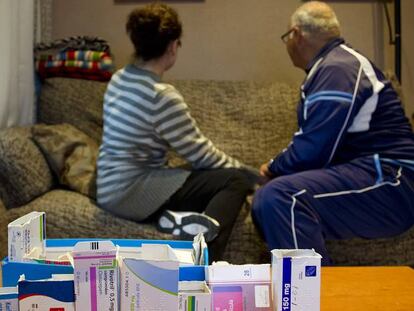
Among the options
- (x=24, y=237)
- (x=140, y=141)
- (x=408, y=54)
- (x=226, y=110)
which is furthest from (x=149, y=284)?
(x=408, y=54)

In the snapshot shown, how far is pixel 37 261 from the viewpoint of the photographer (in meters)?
1.03

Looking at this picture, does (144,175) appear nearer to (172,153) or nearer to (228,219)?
(228,219)

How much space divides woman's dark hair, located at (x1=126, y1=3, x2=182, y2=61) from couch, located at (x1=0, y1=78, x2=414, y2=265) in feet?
1.99

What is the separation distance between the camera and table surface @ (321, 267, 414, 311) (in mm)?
1281

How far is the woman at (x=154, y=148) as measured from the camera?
229 centimetres

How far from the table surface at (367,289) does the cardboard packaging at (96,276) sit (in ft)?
1.74

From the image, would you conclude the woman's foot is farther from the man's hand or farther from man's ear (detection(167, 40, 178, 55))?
man's ear (detection(167, 40, 178, 55))

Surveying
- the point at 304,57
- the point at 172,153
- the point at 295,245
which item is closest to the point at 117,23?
the point at 172,153

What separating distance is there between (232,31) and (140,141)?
1.19 meters

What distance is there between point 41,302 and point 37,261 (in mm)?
143

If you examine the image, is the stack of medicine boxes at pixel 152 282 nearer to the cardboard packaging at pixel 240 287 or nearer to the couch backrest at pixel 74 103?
the cardboard packaging at pixel 240 287

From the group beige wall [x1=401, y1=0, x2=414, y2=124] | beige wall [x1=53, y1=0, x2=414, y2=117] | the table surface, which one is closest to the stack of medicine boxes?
the table surface

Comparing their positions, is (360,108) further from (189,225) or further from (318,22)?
(189,225)

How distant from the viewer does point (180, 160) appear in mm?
2881
